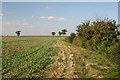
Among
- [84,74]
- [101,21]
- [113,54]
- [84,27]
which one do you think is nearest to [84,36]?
[84,27]

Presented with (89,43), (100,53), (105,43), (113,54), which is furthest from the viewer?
(89,43)

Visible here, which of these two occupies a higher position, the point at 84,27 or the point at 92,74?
the point at 84,27

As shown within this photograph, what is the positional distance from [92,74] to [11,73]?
16.8 feet

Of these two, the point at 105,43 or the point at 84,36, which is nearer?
the point at 105,43

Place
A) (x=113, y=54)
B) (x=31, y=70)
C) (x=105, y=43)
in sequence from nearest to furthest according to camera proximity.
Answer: (x=31, y=70) < (x=113, y=54) < (x=105, y=43)

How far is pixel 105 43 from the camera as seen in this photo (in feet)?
75.0

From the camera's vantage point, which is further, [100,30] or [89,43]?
[89,43]

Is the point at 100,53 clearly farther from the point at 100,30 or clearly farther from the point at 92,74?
the point at 92,74

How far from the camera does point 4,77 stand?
14.3 m

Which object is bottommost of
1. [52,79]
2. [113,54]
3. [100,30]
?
[52,79]

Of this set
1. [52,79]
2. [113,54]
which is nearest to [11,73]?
Answer: [52,79]

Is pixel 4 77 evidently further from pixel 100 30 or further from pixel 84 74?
pixel 100 30

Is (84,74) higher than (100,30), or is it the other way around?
(100,30)

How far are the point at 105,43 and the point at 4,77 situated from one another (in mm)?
11529
